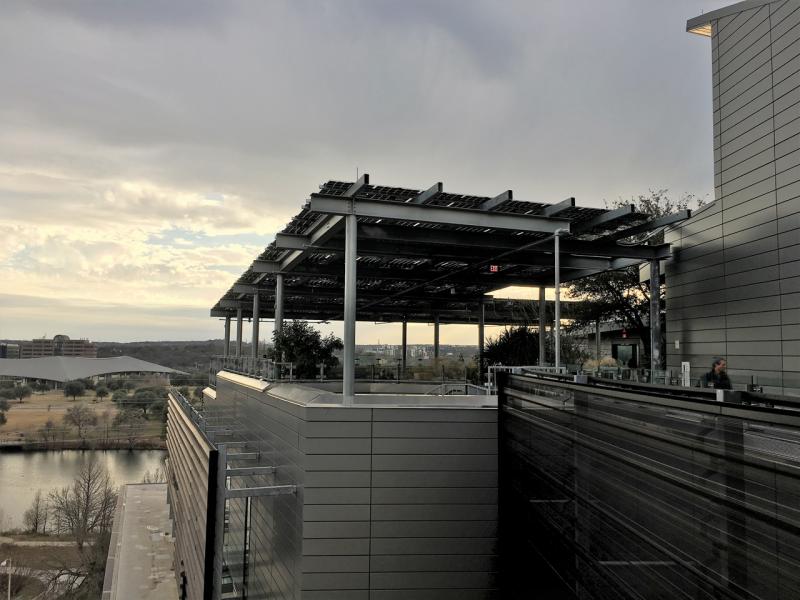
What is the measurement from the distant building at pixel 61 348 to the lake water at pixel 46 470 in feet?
196

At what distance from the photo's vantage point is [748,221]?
49.1 ft

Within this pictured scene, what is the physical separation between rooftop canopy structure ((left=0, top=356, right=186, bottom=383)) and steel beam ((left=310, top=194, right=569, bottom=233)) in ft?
304

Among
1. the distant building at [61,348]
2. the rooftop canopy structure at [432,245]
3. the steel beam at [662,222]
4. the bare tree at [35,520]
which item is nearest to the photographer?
the rooftop canopy structure at [432,245]

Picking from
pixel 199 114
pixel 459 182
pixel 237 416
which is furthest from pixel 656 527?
pixel 459 182

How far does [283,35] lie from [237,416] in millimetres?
11345

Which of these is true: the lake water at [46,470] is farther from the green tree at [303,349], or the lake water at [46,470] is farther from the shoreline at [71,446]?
the green tree at [303,349]

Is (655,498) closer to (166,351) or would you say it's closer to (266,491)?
(266,491)

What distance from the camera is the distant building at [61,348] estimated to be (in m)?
132

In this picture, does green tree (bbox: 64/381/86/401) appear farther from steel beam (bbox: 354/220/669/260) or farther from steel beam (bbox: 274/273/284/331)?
steel beam (bbox: 354/220/669/260)

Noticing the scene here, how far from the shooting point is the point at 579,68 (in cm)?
1983

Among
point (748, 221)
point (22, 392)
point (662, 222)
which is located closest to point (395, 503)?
point (662, 222)

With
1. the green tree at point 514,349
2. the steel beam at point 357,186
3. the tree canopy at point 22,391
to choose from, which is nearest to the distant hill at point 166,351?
the tree canopy at point 22,391

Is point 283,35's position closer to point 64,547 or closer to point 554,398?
point 554,398

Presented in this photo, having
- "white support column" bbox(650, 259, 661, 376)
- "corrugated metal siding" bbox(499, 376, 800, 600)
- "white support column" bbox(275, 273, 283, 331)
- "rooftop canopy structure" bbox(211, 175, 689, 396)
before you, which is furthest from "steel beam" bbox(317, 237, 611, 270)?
"corrugated metal siding" bbox(499, 376, 800, 600)
